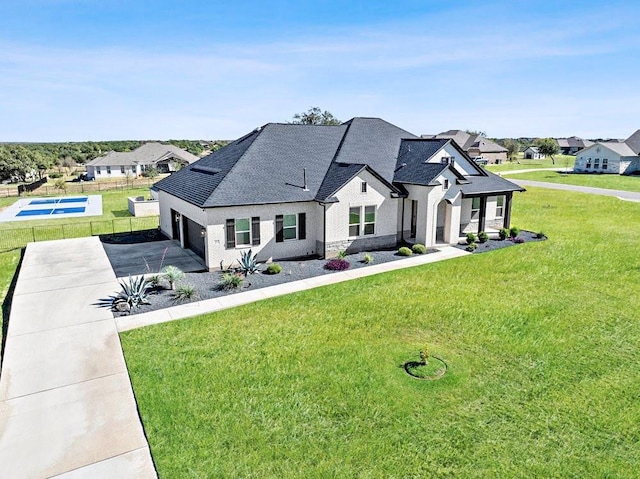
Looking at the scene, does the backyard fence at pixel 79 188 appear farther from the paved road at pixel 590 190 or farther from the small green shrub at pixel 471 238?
the paved road at pixel 590 190

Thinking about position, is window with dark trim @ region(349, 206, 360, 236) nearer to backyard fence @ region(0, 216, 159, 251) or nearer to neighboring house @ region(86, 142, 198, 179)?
backyard fence @ region(0, 216, 159, 251)

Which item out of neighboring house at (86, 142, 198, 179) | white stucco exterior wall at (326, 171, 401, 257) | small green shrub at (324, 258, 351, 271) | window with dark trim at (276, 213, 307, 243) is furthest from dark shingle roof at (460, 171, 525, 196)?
neighboring house at (86, 142, 198, 179)

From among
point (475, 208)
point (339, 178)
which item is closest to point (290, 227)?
point (339, 178)

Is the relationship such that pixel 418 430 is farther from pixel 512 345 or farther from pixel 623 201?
pixel 623 201

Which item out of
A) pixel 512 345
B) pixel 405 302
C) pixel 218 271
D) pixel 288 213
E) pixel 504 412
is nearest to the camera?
pixel 504 412

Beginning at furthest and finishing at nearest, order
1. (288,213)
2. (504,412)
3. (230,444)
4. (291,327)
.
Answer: (288,213) < (291,327) < (504,412) < (230,444)

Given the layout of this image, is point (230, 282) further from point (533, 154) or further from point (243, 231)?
point (533, 154)

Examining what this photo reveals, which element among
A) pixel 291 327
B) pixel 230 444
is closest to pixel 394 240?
pixel 291 327
